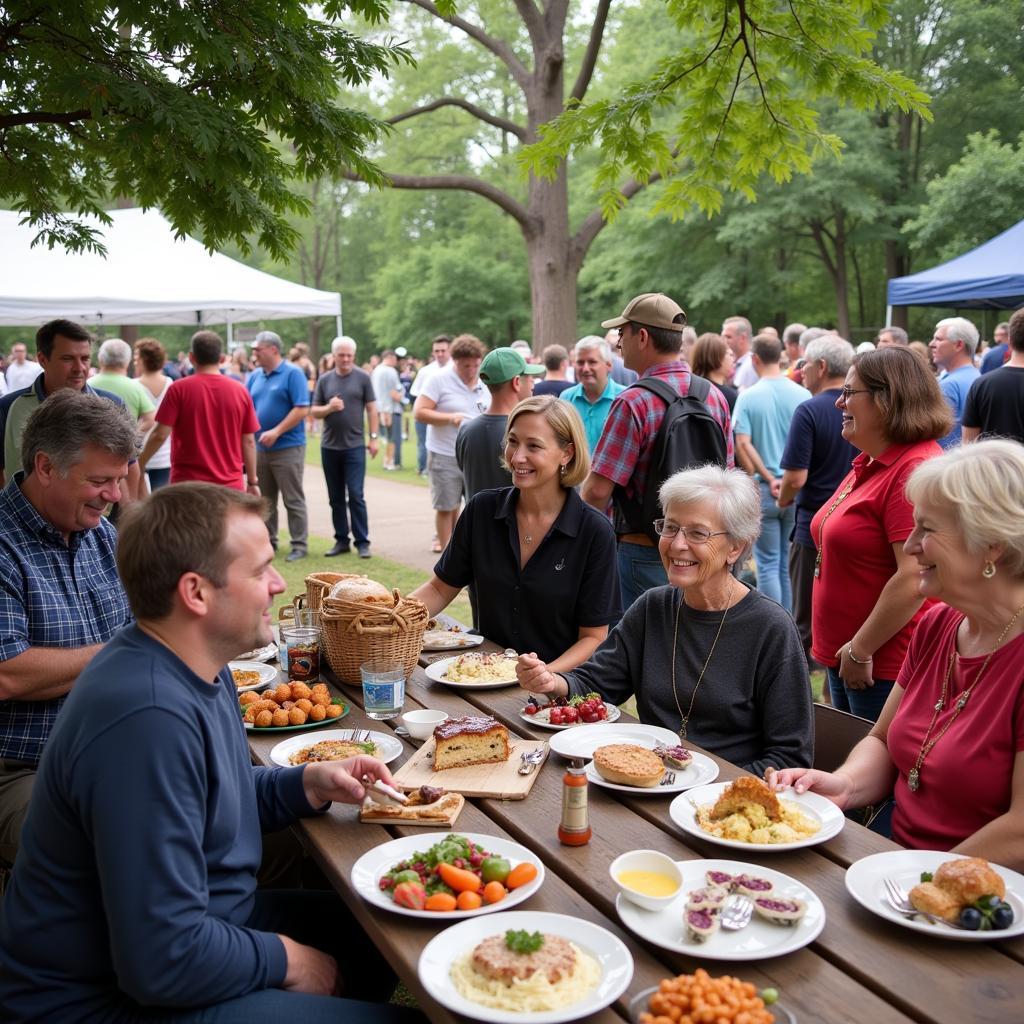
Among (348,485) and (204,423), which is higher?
(204,423)

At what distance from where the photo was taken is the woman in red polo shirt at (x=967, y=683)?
2.40m

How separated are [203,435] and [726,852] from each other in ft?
22.1

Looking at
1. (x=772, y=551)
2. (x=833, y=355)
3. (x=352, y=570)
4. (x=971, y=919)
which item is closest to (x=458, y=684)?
(x=971, y=919)

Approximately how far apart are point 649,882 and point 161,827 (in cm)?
99

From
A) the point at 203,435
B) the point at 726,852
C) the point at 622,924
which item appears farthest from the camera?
the point at 203,435

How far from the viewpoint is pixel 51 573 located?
3.19 m

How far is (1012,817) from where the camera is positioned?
90.7 inches

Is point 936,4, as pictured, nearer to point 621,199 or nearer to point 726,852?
point 621,199

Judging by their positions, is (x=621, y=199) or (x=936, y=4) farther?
(x=936, y=4)

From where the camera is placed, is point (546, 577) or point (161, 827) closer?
point (161, 827)

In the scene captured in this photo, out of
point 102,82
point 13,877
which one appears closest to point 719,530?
point 13,877

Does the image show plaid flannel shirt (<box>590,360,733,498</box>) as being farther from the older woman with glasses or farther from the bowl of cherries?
the bowl of cherries

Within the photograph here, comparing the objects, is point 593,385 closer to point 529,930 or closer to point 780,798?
point 780,798

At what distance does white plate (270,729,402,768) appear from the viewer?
283cm
